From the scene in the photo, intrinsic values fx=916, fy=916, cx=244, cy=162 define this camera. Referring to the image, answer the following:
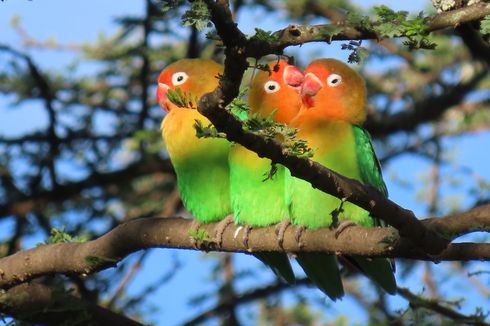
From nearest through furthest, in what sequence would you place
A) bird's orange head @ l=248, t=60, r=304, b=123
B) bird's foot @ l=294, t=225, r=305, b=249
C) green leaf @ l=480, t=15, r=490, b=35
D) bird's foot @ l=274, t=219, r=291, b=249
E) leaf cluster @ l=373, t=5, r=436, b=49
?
leaf cluster @ l=373, t=5, r=436, b=49, green leaf @ l=480, t=15, r=490, b=35, bird's foot @ l=294, t=225, r=305, b=249, bird's foot @ l=274, t=219, r=291, b=249, bird's orange head @ l=248, t=60, r=304, b=123

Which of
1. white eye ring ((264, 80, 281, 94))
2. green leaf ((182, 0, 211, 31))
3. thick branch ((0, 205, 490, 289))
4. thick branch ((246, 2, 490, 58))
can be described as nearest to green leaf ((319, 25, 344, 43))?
thick branch ((246, 2, 490, 58))

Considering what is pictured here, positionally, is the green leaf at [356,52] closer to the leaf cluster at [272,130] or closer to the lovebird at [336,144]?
the leaf cluster at [272,130]

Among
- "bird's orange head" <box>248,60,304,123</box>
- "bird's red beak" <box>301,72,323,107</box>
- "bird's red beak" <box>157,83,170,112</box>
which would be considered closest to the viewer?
"bird's red beak" <box>301,72,323,107</box>

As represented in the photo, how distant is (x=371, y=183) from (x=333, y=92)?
1.79 ft

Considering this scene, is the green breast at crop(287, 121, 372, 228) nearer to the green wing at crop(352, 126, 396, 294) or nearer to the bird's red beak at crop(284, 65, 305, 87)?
the green wing at crop(352, 126, 396, 294)

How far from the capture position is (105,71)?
6055mm

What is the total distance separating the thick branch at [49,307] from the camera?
12.4 feet

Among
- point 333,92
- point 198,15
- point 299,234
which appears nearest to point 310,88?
point 333,92

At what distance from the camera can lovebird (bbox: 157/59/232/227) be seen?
4.34 m

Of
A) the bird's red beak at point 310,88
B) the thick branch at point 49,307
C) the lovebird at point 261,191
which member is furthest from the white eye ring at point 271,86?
the thick branch at point 49,307

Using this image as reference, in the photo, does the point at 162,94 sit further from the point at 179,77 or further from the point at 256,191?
the point at 256,191

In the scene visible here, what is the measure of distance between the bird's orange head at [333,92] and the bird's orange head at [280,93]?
0.34 feet

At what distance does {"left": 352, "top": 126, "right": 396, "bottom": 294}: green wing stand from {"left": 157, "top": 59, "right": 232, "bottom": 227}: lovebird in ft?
2.08

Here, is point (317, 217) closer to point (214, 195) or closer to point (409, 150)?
point (214, 195)
